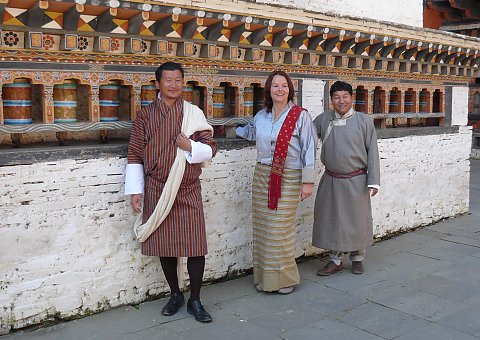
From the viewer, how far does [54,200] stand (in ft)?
12.7

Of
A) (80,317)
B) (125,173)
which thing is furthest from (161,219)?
(80,317)

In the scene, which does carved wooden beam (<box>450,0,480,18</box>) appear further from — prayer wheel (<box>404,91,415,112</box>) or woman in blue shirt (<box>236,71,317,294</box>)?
woman in blue shirt (<box>236,71,317,294</box>)

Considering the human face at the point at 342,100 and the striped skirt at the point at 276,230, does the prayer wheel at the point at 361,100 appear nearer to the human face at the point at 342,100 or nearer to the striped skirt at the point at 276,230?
the human face at the point at 342,100

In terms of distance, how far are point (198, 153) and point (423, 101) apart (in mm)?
4426

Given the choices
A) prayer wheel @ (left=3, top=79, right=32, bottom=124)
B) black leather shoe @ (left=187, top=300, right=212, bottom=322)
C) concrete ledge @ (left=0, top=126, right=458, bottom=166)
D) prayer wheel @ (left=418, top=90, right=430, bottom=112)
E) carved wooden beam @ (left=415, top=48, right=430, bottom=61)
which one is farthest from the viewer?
prayer wheel @ (left=418, top=90, right=430, bottom=112)

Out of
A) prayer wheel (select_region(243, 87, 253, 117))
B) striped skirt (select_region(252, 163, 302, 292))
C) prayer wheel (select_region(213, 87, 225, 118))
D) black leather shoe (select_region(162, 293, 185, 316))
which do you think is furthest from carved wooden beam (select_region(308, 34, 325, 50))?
black leather shoe (select_region(162, 293, 185, 316))

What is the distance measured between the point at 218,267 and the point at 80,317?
4.24ft

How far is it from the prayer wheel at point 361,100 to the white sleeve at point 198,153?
2.91m

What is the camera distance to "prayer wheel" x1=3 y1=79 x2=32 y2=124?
384 cm

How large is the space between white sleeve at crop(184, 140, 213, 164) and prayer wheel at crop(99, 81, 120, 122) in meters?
0.79

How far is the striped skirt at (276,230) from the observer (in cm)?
445

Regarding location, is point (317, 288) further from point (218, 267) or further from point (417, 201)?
point (417, 201)

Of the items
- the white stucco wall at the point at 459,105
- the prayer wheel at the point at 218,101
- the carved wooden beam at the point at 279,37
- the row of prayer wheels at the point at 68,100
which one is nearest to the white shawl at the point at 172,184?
the row of prayer wheels at the point at 68,100

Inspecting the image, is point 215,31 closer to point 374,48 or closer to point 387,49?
point 374,48
